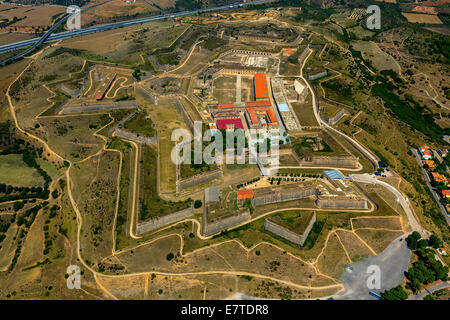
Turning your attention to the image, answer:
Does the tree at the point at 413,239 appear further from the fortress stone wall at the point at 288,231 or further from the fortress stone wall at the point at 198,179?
the fortress stone wall at the point at 198,179

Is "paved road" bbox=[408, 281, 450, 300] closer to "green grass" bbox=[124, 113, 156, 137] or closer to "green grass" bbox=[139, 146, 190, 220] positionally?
"green grass" bbox=[139, 146, 190, 220]

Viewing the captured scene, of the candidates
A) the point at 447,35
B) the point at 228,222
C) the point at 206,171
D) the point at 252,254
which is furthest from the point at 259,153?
the point at 447,35

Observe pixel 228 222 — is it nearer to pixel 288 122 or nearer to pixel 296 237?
pixel 296 237

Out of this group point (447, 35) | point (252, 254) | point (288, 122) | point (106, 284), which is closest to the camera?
point (106, 284)

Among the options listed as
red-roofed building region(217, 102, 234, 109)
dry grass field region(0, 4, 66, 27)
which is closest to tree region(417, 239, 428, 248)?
red-roofed building region(217, 102, 234, 109)

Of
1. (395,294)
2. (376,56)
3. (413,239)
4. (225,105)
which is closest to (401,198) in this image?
(413,239)

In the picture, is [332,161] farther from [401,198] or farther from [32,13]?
[32,13]

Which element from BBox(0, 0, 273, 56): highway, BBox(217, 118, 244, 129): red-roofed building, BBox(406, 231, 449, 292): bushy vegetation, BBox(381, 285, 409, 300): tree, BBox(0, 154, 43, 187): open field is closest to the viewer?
BBox(381, 285, 409, 300): tree
